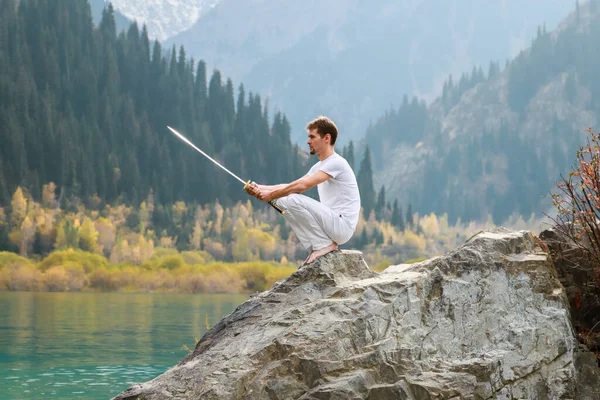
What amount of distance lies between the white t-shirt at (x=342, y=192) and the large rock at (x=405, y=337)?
47 centimetres

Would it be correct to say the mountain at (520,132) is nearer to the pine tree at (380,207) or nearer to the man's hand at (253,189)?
the pine tree at (380,207)

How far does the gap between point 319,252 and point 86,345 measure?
75.6 feet

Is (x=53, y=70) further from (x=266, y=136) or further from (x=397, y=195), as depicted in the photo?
(x=397, y=195)

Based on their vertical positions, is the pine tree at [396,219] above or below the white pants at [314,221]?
above

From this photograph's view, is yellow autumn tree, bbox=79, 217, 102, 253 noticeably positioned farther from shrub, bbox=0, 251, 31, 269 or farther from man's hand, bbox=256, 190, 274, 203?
man's hand, bbox=256, 190, 274, 203

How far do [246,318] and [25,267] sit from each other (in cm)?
6806

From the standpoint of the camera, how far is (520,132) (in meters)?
183

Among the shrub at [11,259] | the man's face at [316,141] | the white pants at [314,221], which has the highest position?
the shrub at [11,259]

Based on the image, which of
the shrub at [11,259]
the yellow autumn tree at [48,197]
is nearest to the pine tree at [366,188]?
the yellow autumn tree at [48,197]

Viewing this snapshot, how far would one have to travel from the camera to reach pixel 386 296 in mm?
9398

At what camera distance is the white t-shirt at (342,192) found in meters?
10.1

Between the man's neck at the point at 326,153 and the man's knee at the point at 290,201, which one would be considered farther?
the man's neck at the point at 326,153

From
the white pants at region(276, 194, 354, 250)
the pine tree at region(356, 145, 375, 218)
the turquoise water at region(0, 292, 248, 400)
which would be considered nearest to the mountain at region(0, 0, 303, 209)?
the pine tree at region(356, 145, 375, 218)

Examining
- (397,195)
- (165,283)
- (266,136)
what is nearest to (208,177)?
Result: (266,136)
